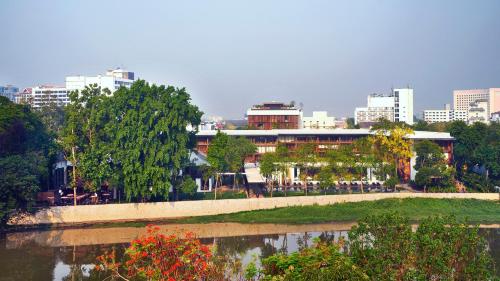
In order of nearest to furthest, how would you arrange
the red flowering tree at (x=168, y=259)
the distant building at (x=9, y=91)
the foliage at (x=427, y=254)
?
the foliage at (x=427, y=254)
the red flowering tree at (x=168, y=259)
the distant building at (x=9, y=91)

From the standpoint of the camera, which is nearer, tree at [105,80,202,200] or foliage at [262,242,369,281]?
foliage at [262,242,369,281]

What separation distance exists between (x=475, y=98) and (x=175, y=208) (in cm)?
13335

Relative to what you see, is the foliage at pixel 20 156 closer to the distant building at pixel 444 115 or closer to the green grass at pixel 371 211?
the green grass at pixel 371 211

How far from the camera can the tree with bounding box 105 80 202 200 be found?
2909 centimetres

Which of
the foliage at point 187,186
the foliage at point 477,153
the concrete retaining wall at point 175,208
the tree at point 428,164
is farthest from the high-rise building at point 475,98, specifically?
the foliage at point 187,186

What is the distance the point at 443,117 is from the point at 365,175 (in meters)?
93.1

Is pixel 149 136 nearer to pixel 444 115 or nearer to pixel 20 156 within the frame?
pixel 20 156

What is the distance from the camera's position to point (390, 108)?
Answer: 10488 cm

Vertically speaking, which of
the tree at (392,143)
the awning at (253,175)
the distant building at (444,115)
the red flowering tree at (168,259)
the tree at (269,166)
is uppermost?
the distant building at (444,115)

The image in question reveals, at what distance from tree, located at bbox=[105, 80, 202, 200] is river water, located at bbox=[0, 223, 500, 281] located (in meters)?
2.56

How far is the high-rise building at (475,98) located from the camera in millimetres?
127625

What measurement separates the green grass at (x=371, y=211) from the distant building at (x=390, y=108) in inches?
2443

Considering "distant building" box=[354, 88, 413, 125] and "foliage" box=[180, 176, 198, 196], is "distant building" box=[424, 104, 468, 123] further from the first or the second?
"foliage" box=[180, 176, 198, 196]

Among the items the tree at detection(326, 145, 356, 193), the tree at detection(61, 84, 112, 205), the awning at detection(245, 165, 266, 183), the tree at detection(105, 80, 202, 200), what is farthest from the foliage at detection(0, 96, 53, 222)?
the tree at detection(326, 145, 356, 193)
